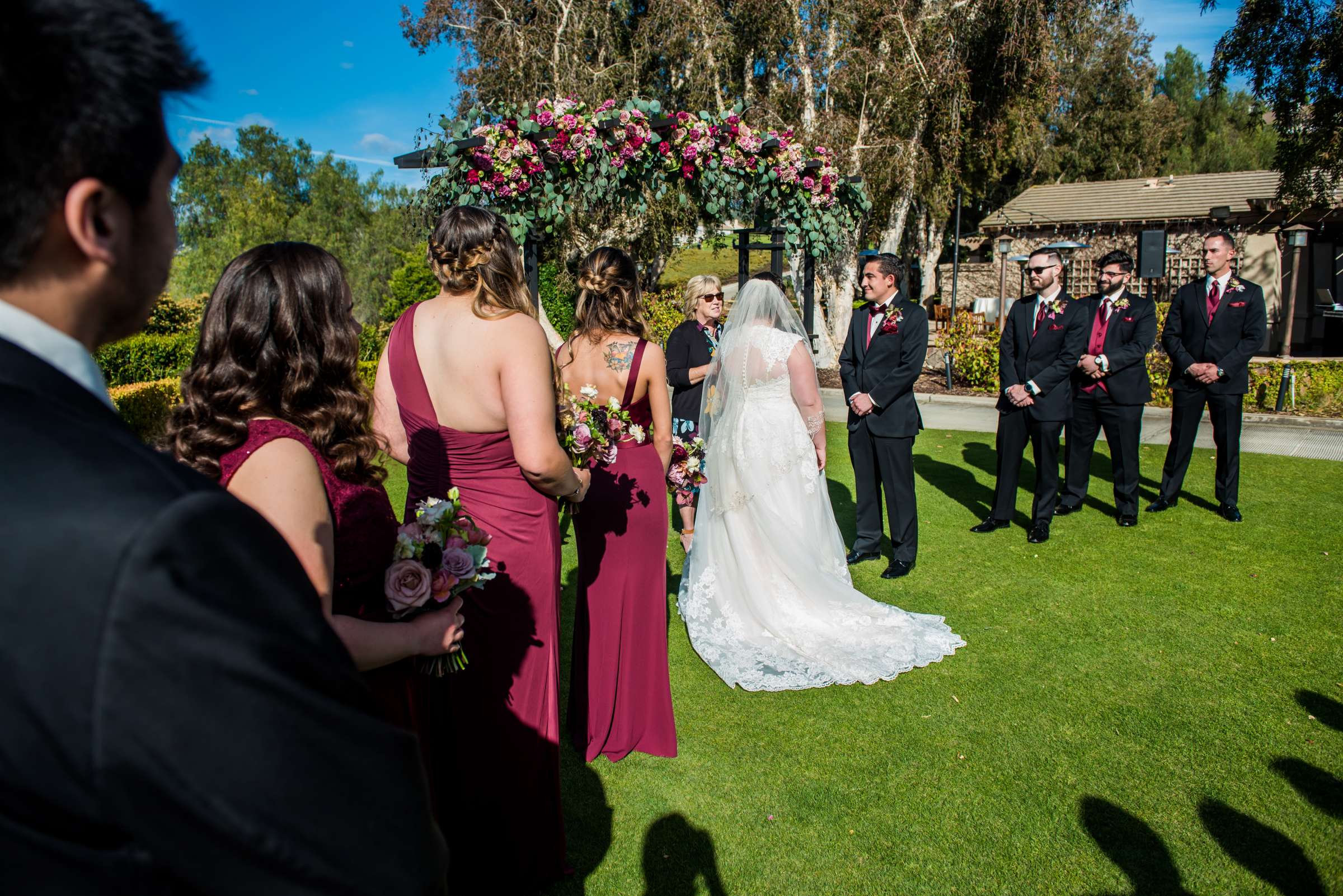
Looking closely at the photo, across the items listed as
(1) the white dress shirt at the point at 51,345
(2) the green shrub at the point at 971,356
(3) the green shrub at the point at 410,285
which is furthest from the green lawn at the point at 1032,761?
(3) the green shrub at the point at 410,285

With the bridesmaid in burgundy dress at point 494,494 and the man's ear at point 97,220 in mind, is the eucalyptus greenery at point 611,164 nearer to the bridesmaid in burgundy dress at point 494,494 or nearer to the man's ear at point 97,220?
the bridesmaid in burgundy dress at point 494,494

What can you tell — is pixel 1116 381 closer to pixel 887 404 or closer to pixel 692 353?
pixel 887 404

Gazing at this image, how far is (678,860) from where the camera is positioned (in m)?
3.31

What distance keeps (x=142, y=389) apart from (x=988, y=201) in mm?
35210

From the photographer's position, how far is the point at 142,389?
10633 mm

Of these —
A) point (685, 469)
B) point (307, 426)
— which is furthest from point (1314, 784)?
point (307, 426)

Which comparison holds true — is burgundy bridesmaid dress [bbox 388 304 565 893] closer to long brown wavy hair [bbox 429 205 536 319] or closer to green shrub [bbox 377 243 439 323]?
long brown wavy hair [bbox 429 205 536 319]

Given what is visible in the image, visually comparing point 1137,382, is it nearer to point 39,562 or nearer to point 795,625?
point 795,625

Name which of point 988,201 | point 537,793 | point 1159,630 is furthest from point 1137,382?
point 988,201

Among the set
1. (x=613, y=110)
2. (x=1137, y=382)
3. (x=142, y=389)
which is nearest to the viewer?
(x=613, y=110)

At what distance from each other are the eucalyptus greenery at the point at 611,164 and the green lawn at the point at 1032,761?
3.09 metres

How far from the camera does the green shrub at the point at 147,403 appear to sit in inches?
400

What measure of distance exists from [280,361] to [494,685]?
163cm

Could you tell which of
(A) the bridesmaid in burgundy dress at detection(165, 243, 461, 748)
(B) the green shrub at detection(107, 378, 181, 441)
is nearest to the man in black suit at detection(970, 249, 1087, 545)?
(A) the bridesmaid in burgundy dress at detection(165, 243, 461, 748)
